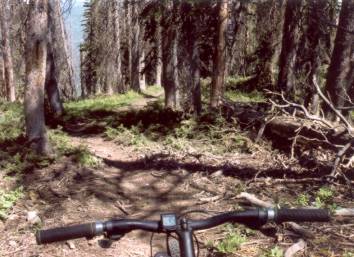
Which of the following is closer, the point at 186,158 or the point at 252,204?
the point at 252,204

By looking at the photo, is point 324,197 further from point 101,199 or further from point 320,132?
point 101,199

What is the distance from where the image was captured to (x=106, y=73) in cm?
3200

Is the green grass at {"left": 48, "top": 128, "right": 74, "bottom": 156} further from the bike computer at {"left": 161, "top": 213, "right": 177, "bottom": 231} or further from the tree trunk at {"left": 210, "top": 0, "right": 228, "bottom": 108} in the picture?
the bike computer at {"left": 161, "top": 213, "right": 177, "bottom": 231}

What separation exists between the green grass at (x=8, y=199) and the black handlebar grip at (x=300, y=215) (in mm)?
5714

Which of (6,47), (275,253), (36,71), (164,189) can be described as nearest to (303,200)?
(275,253)

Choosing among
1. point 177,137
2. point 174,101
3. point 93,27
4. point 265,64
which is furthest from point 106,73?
point 177,137

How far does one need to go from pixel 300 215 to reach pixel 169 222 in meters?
0.85

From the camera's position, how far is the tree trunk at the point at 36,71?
886 cm

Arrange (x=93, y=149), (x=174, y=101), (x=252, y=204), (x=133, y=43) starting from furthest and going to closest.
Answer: (x=133, y=43) → (x=174, y=101) → (x=93, y=149) → (x=252, y=204)

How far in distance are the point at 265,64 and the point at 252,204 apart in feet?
58.2

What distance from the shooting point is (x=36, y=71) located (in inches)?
357

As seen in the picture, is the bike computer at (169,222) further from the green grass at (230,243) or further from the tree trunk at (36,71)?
the tree trunk at (36,71)

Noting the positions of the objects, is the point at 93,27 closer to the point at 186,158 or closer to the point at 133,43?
the point at 133,43

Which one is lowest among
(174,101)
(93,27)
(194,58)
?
(174,101)
